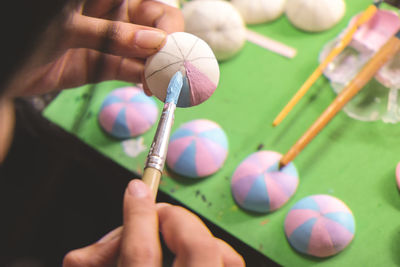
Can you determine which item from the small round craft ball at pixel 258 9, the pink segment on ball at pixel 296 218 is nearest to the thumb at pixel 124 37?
the pink segment on ball at pixel 296 218

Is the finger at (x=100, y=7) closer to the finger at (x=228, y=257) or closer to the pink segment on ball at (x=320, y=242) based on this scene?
the finger at (x=228, y=257)

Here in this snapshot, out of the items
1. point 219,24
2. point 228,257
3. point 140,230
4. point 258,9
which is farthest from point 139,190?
point 258,9

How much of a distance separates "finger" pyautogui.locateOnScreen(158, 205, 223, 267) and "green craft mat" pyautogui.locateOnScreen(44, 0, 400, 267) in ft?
0.77

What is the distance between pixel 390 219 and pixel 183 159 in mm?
446

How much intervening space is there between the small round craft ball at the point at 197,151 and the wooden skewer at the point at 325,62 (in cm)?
15

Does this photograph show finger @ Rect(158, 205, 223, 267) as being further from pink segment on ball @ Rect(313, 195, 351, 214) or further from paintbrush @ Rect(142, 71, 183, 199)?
pink segment on ball @ Rect(313, 195, 351, 214)

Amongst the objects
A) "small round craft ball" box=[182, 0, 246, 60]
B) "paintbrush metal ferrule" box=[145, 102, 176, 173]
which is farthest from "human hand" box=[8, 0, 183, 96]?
"small round craft ball" box=[182, 0, 246, 60]

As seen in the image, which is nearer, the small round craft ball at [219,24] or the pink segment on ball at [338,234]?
the pink segment on ball at [338,234]

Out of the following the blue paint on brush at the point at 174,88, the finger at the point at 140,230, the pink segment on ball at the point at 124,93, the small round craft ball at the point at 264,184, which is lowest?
the pink segment on ball at the point at 124,93

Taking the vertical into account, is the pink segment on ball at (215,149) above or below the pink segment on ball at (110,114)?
above

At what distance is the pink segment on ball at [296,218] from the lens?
2.19 feet

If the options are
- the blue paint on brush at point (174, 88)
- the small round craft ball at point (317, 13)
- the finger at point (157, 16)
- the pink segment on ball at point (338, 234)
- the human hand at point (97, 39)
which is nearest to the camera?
the human hand at point (97, 39)

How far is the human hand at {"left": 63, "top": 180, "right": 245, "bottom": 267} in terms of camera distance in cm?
36

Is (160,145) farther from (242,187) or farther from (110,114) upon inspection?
(110,114)
